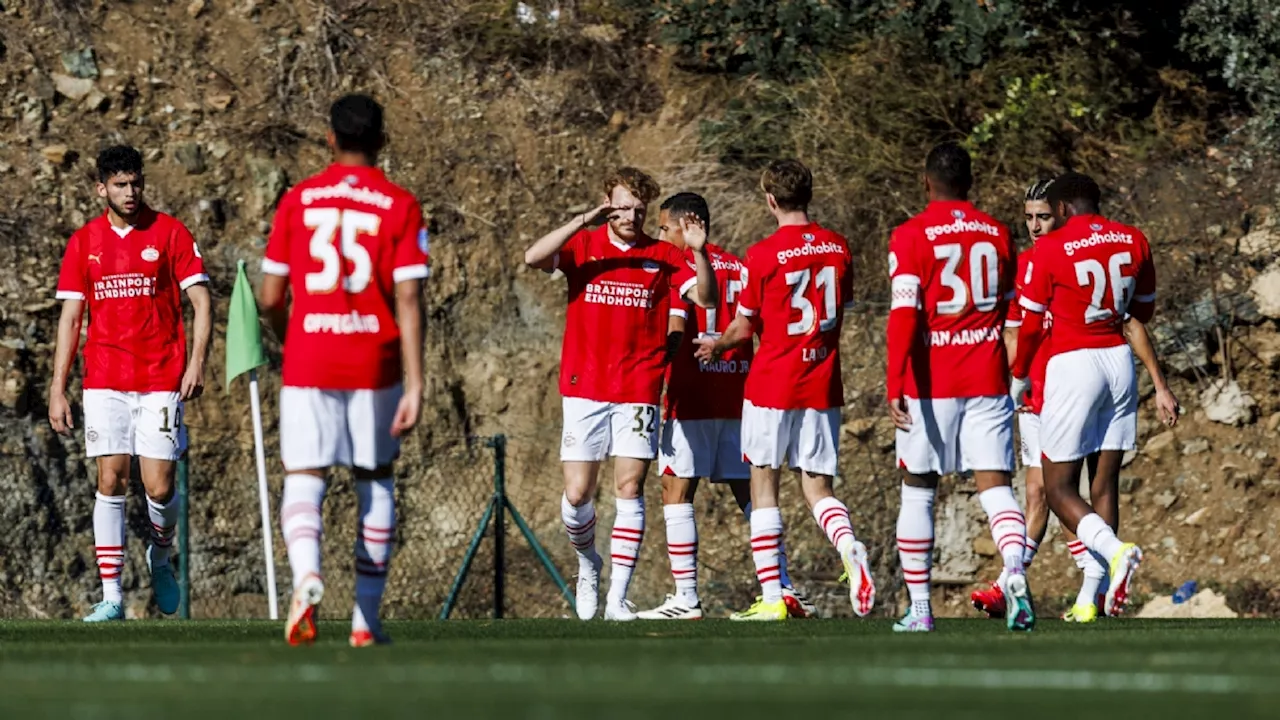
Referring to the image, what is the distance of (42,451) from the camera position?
16.8m

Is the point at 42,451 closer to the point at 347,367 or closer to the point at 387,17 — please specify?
the point at 387,17

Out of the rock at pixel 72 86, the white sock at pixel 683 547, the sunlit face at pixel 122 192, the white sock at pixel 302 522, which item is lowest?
the white sock at pixel 683 547

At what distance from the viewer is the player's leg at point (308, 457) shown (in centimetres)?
802

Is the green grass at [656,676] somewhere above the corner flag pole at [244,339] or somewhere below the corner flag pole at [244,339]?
below

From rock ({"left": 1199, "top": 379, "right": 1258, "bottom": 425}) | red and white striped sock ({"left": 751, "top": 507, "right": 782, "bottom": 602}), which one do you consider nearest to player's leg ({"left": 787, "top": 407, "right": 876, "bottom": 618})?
red and white striped sock ({"left": 751, "top": 507, "right": 782, "bottom": 602})

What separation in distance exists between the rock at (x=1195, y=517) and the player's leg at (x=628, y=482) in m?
6.37

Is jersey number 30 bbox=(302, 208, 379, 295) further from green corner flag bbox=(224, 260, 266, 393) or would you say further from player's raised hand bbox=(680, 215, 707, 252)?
green corner flag bbox=(224, 260, 266, 393)

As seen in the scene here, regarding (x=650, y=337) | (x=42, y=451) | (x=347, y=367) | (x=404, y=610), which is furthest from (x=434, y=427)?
(x=347, y=367)

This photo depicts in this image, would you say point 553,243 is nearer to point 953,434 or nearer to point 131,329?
point 131,329

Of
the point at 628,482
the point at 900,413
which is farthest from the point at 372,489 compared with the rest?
the point at 628,482

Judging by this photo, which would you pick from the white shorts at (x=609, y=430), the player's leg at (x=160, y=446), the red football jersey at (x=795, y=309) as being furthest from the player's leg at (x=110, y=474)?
the red football jersey at (x=795, y=309)

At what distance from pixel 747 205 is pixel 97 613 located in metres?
7.92

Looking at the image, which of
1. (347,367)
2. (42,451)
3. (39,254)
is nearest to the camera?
(347,367)

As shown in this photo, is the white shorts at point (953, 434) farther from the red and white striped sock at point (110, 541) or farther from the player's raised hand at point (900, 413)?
the red and white striped sock at point (110, 541)
